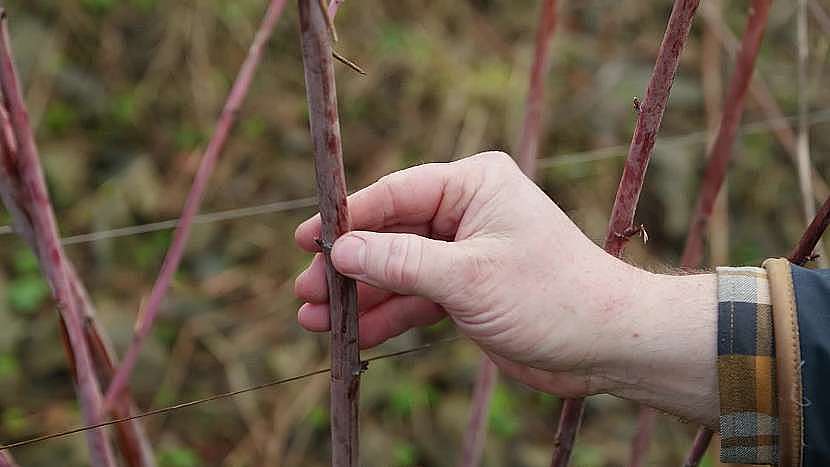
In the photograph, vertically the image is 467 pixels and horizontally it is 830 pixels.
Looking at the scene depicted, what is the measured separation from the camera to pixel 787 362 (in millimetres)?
617

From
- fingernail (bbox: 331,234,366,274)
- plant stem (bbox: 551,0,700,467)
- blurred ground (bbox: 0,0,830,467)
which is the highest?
blurred ground (bbox: 0,0,830,467)

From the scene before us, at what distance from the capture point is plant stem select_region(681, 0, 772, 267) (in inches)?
30.6

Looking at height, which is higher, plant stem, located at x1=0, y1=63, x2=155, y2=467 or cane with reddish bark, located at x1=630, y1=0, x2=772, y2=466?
cane with reddish bark, located at x1=630, y1=0, x2=772, y2=466

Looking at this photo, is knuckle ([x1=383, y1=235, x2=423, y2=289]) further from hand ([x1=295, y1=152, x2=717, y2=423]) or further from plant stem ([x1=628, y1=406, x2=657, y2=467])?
plant stem ([x1=628, y1=406, x2=657, y2=467])

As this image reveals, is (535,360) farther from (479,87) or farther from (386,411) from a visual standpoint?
(479,87)

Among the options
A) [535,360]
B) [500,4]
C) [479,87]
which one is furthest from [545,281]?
[500,4]

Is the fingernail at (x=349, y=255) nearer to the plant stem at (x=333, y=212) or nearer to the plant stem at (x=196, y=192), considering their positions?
the plant stem at (x=333, y=212)

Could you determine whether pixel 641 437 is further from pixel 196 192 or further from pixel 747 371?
pixel 196 192

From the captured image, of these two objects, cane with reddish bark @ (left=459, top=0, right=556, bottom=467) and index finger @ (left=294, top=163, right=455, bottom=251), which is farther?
cane with reddish bark @ (left=459, top=0, right=556, bottom=467)

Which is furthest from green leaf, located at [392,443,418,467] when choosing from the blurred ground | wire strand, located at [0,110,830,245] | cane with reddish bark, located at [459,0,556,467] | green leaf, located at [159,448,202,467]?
cane with reddish bark, located at [459,0,556,467]

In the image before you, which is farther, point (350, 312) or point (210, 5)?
point (210, 5)

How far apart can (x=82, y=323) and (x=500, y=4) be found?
2328mm

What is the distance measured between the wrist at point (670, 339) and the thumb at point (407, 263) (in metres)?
0.15

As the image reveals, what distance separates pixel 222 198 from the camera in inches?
87.9
